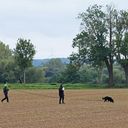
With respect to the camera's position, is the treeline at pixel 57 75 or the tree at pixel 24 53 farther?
the treeline at pixel 57 75

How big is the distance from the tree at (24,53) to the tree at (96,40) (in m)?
8.94

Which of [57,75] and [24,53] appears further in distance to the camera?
[57,75]

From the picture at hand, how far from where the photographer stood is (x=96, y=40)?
10806 centimetres

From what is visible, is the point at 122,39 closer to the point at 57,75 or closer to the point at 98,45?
the point at 98,45

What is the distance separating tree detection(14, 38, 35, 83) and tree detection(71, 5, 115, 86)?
894cm

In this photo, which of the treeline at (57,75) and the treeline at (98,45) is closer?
the treeline at (98,45)

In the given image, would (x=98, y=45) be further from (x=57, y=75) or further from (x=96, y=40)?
(x=57, y=75)

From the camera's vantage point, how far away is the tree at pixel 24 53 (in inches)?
4134

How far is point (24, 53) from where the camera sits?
10738cm

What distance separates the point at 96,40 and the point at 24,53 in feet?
47.9

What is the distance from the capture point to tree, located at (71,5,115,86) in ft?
349

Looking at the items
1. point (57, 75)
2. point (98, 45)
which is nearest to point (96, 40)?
point (98, 45)

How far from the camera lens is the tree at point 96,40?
10650 centimetres

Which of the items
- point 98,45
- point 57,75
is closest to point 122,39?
point 98,45
